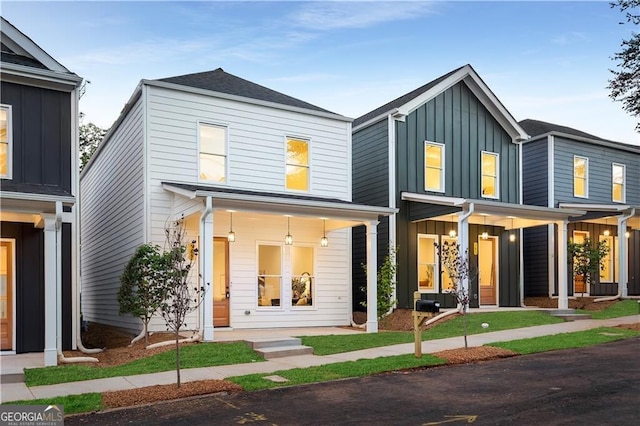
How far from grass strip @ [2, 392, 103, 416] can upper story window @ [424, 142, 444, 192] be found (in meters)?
13.0

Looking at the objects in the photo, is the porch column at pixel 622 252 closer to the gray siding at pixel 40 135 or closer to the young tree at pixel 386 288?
the young tree at pixel 386 288

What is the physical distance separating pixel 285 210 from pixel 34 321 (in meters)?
5.78

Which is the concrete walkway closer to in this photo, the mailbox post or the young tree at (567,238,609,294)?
the mailbox post

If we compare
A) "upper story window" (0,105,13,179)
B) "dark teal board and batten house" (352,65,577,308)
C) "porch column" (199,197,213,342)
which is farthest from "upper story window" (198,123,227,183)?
"dark teal board and batten house" (352,65,577,308)

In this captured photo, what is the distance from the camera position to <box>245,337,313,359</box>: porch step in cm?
1131

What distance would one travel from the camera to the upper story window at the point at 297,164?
16.3 meters

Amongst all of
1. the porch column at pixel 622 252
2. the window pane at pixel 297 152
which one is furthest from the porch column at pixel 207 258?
the porch column at pixel 622 252

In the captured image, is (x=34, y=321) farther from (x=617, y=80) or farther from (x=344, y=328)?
(x=617, y=80)

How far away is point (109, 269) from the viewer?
1767 centimetres

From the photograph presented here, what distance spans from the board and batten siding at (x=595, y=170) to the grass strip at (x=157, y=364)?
14.6 metres

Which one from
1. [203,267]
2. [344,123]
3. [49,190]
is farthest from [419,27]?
[49,190]

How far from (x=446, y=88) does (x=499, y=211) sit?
15.4 feet

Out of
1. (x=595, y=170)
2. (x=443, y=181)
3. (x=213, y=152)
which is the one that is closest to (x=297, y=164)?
(x=213, y=152)

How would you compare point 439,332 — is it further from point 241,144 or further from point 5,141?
point 5,141
